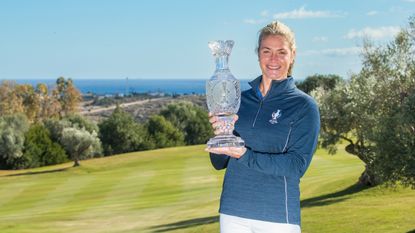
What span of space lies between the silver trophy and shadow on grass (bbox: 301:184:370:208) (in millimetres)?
18348

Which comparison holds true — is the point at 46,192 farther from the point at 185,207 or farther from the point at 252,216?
the point at 252,216

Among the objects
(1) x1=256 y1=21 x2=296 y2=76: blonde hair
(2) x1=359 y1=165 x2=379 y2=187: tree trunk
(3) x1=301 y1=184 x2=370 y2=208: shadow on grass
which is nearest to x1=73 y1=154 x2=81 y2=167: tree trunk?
(3) x1=301 y1=184 x2=370 y2=208: shadow on grass

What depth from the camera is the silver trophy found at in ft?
14.6

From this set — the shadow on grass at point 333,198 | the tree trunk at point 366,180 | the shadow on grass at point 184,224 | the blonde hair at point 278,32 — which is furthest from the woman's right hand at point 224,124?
the tree trunk at point 366,180

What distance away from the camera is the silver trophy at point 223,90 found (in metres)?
4.45

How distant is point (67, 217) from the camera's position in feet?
72.9

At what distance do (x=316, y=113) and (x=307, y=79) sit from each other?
68575 millimetres

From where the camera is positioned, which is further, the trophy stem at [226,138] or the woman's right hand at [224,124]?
the woman's right hand at [224,124]

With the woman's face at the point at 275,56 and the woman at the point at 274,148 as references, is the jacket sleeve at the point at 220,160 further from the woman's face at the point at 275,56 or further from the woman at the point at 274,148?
the woman's face at the point at 275,56

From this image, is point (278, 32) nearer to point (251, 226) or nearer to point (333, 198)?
point (251, 226)

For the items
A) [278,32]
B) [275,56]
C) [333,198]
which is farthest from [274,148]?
[333,198]

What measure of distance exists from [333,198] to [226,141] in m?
20.4

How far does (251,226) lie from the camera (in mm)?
4555

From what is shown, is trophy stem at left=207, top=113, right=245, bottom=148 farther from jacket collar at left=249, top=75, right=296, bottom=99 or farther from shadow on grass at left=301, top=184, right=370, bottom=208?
shadow on grass at left=301, top=184, right=370, bottom=208
